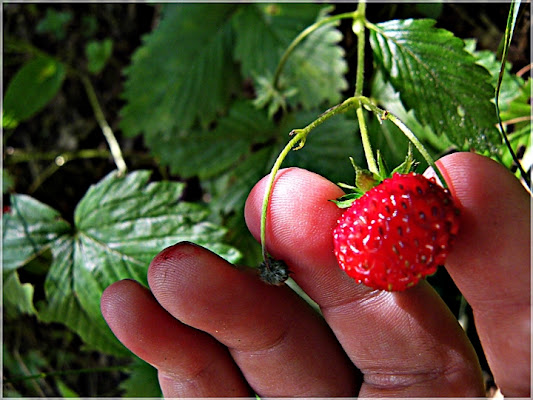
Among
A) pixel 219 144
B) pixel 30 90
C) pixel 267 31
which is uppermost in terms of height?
pixel 267 31

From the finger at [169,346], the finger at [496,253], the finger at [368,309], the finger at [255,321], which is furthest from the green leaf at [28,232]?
the finger at [496,253]

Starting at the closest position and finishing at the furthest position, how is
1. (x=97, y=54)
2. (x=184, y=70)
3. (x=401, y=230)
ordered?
(x=401, y=230) < (x=184, y=70) < (x=97, y=54)

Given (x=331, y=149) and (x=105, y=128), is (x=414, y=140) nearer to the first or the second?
(x=331, y=149)

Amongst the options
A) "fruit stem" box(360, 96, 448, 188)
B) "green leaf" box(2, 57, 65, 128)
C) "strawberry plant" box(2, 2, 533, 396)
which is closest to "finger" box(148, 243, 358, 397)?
"strawberry plant" box(2, 2, 533, 396)

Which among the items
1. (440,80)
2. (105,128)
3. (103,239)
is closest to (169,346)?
(103,239)

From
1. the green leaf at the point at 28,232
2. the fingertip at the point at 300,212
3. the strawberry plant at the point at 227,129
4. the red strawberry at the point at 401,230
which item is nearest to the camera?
the red strawberry at the point at 401,230

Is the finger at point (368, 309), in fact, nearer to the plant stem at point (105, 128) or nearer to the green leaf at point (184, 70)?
the green leaf at point (184, 70)
